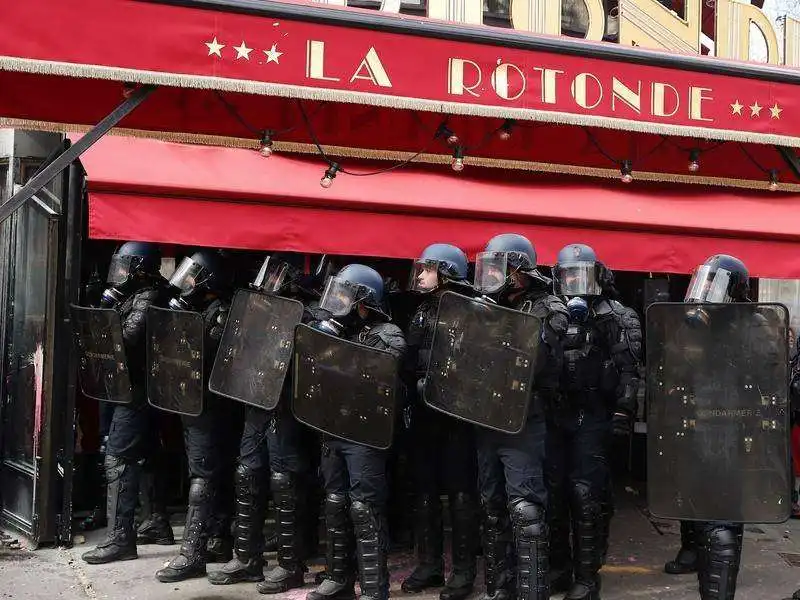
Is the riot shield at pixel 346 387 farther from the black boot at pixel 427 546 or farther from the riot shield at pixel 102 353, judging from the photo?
the riot shield at pixel 102 353

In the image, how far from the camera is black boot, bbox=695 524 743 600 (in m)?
4.50

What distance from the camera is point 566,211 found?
6.24 meters

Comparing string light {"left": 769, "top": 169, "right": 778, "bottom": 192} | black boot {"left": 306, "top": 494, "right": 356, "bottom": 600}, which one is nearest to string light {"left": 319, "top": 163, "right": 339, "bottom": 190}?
black boot {"left": 306, "top": 494, "right": 356, "bottom": 600}

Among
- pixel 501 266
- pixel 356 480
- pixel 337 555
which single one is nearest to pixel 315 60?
pixel 501 266

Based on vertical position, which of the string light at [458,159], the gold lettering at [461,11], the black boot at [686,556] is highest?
the gold lettering at [461,11]

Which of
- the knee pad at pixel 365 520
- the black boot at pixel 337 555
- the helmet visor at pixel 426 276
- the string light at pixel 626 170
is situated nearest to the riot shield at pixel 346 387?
the knee pad at pixel 365 520

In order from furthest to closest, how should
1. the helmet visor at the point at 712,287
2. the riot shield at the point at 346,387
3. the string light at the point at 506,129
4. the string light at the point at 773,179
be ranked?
the string light at the point at 773,179, the string light at the point at 506,129, the riot shield at the point at 346,387, the helmet visor at the point at 712,287

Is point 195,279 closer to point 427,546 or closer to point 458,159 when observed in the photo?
point 458,159

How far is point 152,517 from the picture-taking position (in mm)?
6668

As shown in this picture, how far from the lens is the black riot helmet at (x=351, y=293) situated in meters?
5.21

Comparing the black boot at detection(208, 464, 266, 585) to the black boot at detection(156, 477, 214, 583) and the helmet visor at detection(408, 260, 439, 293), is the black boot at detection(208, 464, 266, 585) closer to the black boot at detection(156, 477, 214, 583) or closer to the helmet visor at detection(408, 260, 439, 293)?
the black boot at detection(156, 477, 214, 583)

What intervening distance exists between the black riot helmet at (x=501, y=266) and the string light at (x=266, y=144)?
4.81 feet

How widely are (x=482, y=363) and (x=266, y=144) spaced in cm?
199

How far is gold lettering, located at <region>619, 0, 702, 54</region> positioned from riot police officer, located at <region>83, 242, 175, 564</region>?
4230 mm
